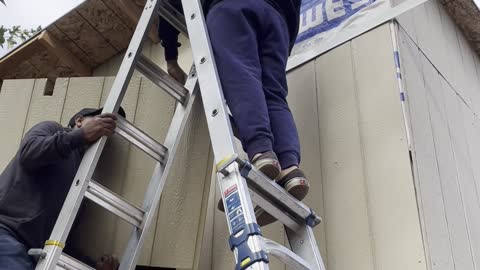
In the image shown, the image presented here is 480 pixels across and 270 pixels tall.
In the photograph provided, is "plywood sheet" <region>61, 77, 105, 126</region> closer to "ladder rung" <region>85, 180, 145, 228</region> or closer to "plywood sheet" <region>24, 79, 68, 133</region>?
"plywood sheet" <region>24, 79, 68, 133</region>

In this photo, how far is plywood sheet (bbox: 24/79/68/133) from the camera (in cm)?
305

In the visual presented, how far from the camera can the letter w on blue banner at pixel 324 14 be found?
294cm

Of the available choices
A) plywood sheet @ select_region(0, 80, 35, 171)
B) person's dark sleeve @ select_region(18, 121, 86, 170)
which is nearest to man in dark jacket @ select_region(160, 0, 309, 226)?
person's dark sleeve @ select_region(18, 121, 86, 170)

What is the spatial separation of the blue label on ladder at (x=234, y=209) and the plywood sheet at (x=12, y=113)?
170 cm

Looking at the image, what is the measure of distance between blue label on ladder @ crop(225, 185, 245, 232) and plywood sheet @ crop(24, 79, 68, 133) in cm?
168

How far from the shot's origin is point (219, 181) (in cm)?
170

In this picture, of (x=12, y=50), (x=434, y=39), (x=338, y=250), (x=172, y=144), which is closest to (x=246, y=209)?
(x=338, y=250)

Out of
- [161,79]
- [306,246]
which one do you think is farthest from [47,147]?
[306,246]

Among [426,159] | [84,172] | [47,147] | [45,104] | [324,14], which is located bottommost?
[84,172]

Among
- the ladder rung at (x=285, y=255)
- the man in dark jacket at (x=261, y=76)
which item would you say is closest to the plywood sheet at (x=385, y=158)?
the man in dark jacket at (x=261, y=76)

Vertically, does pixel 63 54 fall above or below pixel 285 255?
above

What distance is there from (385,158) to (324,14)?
1057mm

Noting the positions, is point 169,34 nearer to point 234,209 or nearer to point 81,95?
point 81,95

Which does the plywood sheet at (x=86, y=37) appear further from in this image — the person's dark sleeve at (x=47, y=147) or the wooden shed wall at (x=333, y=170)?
the person's dark sleeve at (x=47, y=147)
